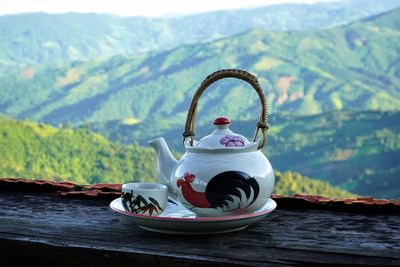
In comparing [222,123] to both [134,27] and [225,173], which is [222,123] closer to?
[225,173]

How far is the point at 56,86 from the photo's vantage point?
4591 centimetres

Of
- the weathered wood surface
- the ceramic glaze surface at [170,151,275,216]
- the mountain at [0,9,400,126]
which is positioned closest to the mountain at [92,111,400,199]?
the mountain at [0,9,400,126]

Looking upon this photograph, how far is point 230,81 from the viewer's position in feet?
133

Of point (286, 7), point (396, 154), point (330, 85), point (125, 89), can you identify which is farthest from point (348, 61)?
point (286, 7)

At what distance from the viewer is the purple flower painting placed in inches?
44.9

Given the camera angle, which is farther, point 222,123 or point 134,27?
point 134,27

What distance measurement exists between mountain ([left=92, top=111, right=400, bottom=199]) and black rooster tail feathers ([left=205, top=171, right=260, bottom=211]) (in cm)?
2299

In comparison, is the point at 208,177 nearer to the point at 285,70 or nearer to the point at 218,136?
the point at 218,136

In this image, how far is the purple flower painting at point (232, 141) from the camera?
3.74ft

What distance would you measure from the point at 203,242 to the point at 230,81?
39.7 m

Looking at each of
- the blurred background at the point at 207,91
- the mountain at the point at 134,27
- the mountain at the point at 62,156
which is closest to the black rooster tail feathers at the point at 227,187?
the blurred background at the point at 207,91

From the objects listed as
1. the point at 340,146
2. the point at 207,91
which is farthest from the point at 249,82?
the point at 207,91

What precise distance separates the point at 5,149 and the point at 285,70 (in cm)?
2340

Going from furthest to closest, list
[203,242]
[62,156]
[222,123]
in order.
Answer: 1. [62,156]
2. [222,123]
3. [203,242]
